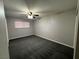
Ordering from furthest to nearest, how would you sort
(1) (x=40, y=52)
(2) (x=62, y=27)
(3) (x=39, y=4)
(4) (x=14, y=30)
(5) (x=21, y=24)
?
(5) (x=21, y=24)
(4) (x=14, y=30)
(2) (x=62, y=27)
(1) (x=40, y=52)
(3) (x=39, y=4)

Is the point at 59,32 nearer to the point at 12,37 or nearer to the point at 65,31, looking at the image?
the point at 65,31

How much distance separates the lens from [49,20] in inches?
153

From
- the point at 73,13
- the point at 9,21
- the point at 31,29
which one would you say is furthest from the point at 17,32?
the point at 73,13

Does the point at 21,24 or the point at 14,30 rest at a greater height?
the point at 21,24

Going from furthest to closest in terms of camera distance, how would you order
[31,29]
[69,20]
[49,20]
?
[31,29] < [49,20] < [69,20]

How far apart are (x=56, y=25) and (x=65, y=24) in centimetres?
64

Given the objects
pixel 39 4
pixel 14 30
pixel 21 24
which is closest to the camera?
pixel 39 4

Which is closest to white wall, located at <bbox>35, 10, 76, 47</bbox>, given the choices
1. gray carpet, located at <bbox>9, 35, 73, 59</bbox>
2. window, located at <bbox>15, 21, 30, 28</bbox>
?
gray carpet, located at <bbox>9, 35, 73, 59</bbox>

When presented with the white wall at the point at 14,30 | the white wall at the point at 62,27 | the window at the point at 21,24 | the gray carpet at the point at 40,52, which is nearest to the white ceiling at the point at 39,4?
the white wall at the point at 62,27

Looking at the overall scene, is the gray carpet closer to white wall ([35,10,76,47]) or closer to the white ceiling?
white wall ([35,10,76,47])

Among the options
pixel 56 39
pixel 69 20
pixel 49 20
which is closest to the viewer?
pixel 69 20

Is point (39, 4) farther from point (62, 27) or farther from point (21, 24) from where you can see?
point (21, 24)

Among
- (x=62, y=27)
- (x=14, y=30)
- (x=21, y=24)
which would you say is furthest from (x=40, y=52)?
(x=21, y=24)

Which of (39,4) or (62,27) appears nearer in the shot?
(39,4)
